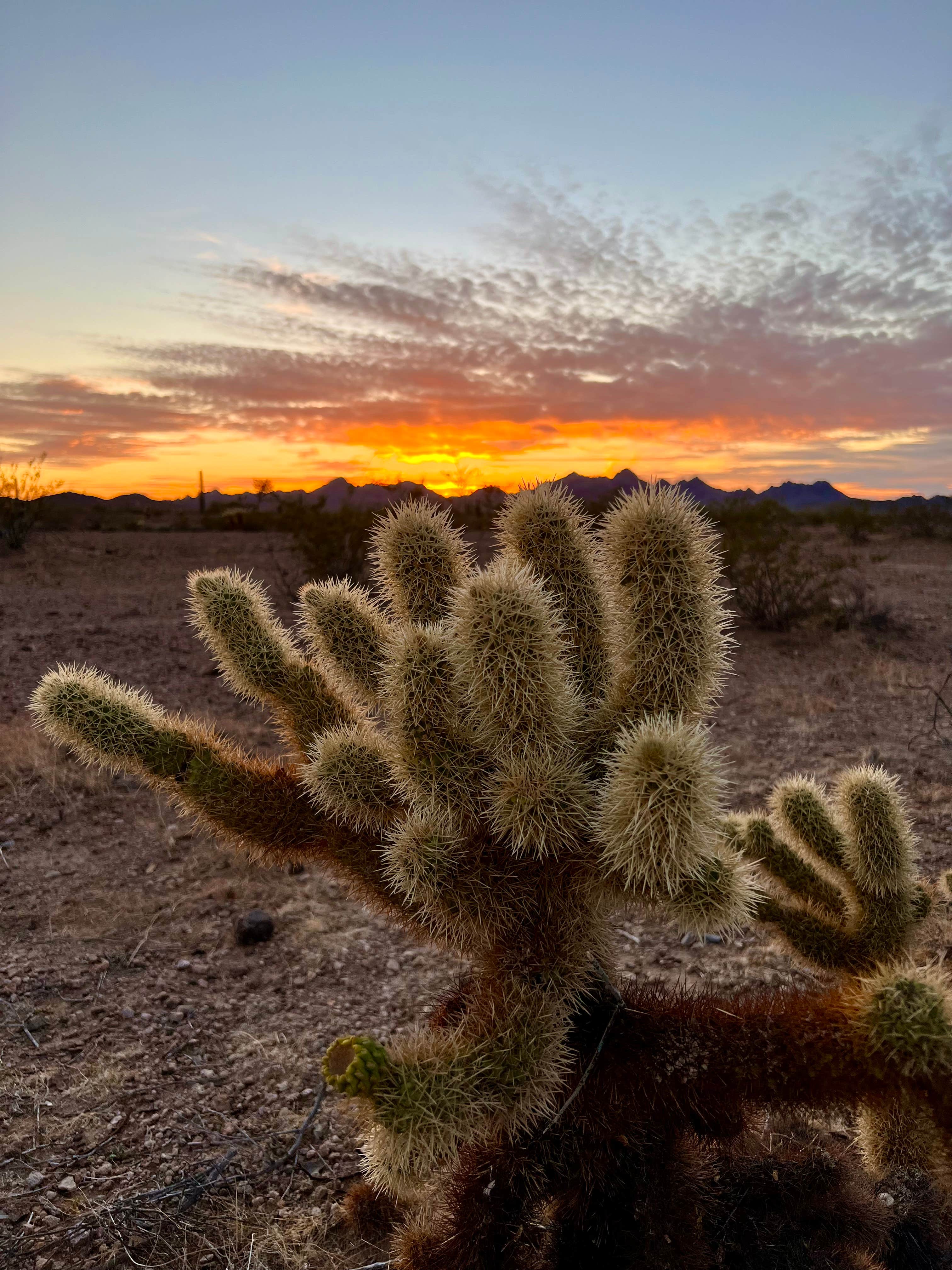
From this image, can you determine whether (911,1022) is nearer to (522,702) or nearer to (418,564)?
(522,702)

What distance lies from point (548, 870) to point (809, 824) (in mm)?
1278

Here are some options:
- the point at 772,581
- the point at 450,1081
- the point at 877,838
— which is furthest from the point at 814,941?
the point at 772,581

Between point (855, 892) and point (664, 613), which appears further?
point (855, 892)

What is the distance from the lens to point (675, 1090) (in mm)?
1881

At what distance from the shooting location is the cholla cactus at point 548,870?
164 centimetres

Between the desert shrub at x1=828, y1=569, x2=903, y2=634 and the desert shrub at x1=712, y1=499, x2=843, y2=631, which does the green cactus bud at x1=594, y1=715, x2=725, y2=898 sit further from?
the desert shrub at x1=828, y1=569, x2=903, y2=634

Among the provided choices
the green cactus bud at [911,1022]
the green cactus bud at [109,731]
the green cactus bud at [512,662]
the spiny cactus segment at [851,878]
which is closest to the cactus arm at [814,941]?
Result: the spiny cactus segment at [851,878]

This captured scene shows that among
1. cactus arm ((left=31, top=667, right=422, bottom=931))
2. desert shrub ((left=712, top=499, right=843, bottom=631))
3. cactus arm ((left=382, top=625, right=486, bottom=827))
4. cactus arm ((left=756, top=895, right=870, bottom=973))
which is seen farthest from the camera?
desert shrub ((left=712, top=499, right=843, bottom=631))

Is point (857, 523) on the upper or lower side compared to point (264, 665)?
upper

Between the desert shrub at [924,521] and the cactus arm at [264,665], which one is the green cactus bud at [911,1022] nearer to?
the cactus arm at [264,665]

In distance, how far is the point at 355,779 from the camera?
207 centimetres

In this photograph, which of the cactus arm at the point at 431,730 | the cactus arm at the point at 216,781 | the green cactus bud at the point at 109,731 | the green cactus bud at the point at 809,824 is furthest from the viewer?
the green cactus bud at the point at 809,824

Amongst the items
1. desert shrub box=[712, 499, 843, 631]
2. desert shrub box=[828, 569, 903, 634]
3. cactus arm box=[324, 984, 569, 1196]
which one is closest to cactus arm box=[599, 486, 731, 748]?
cactus arm box=[324, 984, 569, 1196]

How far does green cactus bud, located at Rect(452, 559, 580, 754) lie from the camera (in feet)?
5.65
